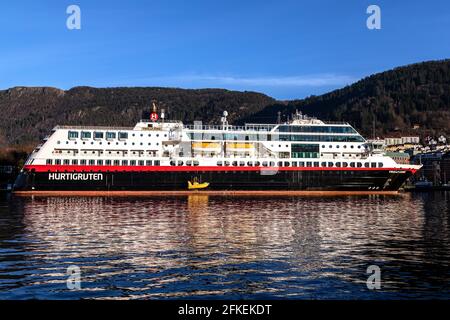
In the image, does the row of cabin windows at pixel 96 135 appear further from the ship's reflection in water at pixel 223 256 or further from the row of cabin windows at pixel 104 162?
the ship's reflection in water at pixel 223 256

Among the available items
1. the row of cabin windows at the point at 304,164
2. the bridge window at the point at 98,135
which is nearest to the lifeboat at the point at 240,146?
the row of cabin windows at the point at 304,164

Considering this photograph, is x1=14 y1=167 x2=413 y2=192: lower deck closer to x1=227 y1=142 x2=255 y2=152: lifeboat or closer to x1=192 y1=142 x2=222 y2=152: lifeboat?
x1=192 y1=142 x2=222 y2=152: lifeboat

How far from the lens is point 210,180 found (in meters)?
64.6

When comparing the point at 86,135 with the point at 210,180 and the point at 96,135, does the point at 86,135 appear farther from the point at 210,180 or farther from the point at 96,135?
the point at 210,180

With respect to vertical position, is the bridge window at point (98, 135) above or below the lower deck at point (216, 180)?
above

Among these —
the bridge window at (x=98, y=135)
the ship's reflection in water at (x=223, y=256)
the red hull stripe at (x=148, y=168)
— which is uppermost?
the bridge window at (x=98, y=135)

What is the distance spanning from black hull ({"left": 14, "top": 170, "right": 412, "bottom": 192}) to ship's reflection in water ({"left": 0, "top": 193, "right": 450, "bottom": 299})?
1177 inches

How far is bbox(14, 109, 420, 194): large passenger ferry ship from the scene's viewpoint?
2485 inches

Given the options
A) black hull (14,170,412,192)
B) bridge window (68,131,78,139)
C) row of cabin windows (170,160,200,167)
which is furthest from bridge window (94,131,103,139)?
row of cabin windows (170,160,200,167)

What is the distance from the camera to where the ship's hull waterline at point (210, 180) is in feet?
205

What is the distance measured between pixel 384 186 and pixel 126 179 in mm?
34690

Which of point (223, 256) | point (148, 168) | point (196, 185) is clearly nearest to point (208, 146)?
point (196, 185)

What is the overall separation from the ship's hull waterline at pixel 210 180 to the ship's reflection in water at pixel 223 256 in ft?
97.9
